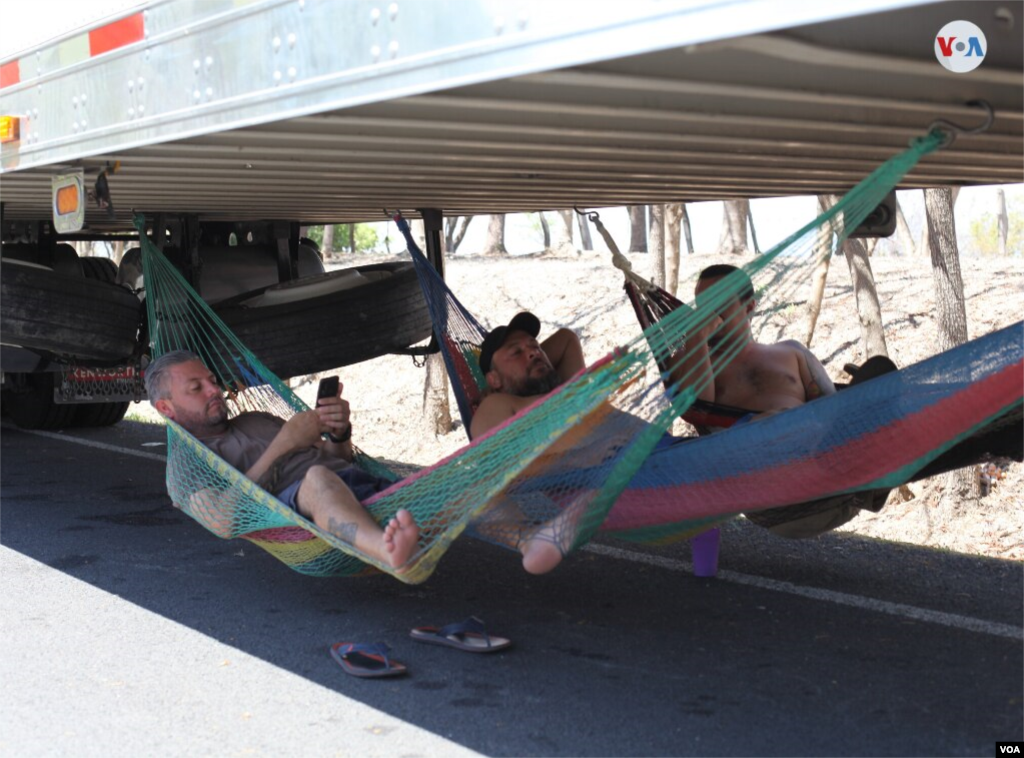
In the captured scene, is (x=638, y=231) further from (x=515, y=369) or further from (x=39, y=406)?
(x=515, y=369)

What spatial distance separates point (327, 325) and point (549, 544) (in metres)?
3.15

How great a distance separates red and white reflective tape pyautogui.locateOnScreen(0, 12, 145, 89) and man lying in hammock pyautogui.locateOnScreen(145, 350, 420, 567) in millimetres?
1053

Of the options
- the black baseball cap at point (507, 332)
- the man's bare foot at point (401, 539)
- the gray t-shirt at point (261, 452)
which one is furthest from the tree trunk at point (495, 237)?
the man's bare foot at point (401, 539)

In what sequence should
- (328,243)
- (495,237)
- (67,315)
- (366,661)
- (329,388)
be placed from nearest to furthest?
(366,661) → (329,388) → (67,315) → (495,237) → (328,243)

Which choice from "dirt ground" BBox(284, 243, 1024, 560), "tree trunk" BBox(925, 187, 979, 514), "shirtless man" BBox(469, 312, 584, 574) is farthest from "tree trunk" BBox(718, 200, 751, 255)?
"shirtless man" BBox(469, 312, 584, 574)

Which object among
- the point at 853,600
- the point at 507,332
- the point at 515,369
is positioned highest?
the point at 507,332

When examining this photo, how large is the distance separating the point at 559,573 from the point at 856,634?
1.16 m

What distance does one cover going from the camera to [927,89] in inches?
123

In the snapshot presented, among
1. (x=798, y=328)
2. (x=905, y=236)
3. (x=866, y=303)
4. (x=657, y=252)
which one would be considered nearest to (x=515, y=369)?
(x=866, y=303)

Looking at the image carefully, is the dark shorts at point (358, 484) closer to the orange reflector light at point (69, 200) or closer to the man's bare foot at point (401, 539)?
the man's bare foot at point (401, 539)

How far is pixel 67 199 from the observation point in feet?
14.2

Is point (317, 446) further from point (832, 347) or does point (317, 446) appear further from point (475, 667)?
point (832, 347)

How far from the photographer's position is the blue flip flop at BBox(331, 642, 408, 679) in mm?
3361

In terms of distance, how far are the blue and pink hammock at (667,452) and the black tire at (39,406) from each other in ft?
17.0
